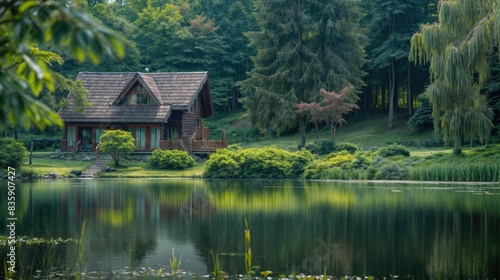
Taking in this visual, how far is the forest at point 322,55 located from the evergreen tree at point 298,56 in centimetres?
8

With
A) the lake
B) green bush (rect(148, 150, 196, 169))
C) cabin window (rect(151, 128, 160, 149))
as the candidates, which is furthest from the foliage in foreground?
the lake

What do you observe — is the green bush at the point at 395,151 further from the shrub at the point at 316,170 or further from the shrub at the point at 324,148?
the shrub at the point at 324,148

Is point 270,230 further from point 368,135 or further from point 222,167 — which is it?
point 368,135

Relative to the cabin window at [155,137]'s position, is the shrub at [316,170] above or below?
below

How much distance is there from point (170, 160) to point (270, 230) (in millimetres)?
24299

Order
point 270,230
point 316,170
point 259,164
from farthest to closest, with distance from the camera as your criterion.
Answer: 1. point 259,164
2. point 316,170
3. point 270,230

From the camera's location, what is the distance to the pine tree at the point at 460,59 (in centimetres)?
2914

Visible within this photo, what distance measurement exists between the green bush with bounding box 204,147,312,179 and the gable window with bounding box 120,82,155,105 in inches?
423

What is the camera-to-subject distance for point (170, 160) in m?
40.5

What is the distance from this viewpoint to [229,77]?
6725 centimetres

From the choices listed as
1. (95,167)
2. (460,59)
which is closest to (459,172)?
(460,59)

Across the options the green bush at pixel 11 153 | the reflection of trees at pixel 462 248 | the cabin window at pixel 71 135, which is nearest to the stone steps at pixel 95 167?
the green bush at pixel 11 153

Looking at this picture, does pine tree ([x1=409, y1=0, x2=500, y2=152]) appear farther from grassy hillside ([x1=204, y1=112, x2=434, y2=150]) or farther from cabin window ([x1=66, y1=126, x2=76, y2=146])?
cabin window ([x1=66, y1=126, x2=76, y2=146])

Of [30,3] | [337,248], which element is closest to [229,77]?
[337,248]
